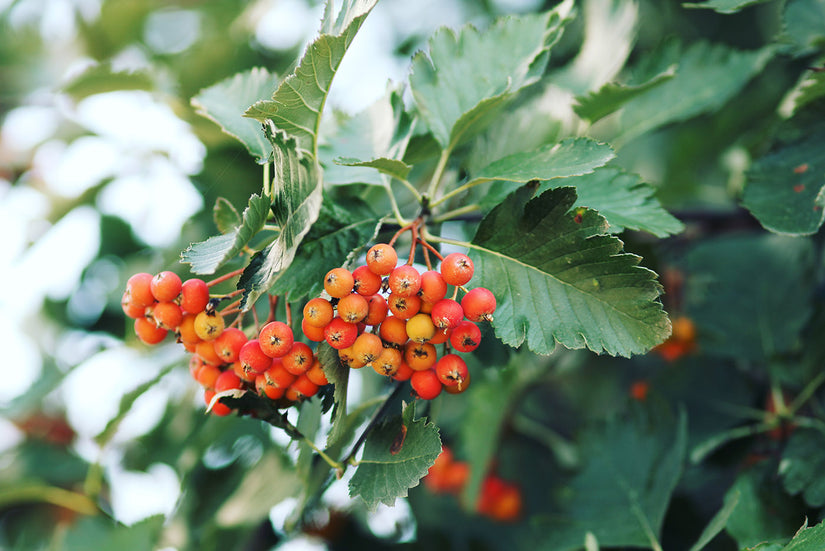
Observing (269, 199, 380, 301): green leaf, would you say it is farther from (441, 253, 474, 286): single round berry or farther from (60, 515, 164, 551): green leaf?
(60, 515, 164, 551): green leaf

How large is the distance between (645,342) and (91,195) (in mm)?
2410

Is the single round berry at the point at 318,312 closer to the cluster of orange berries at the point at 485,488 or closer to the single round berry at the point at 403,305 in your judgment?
the single round berry at the point at 403,305

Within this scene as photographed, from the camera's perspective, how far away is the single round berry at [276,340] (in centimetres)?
102

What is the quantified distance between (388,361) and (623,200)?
1.99 feet

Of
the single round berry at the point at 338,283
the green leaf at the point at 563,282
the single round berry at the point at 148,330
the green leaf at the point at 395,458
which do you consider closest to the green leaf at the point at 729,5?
the green leaf at the point at 563,282

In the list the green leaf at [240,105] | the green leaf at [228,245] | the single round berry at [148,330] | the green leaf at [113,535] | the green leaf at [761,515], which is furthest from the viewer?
the green leaf at [113,535]

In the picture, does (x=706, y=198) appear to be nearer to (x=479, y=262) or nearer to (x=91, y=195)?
(x=479, y=262)

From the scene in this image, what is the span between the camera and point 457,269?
1.03m

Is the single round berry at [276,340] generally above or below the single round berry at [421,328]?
below

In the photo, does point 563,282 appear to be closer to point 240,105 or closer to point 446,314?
point 446,314

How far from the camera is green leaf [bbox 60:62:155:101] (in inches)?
84.1

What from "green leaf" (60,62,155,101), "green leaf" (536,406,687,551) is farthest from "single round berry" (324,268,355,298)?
"green leaf" (60,62,155,101)

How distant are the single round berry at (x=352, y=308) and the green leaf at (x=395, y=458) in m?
0.20

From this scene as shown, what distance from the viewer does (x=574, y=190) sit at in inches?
41.5
